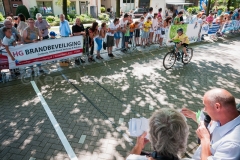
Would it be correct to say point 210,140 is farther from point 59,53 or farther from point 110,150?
point 59,53

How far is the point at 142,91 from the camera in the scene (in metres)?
6.12

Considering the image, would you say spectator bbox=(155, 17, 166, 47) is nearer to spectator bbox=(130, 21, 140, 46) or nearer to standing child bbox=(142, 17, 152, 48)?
standing child bbox=(142, 17, 152, 48)

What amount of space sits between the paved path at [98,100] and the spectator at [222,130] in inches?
74.3

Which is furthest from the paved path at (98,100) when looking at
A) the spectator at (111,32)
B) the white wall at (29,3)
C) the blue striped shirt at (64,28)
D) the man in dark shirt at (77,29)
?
the white wall at (29,3)

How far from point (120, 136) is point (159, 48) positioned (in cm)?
820

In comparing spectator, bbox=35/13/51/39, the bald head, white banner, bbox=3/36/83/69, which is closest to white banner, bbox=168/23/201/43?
white banner, bbox=3/36/83/69

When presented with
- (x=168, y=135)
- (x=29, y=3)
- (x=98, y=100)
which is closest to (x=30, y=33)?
(x=98, y=100)

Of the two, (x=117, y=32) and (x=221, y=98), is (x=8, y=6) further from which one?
(x=221, y=98)

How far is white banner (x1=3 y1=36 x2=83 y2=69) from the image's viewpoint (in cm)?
651

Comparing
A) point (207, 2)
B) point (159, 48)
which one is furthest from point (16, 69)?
point (207, 2)

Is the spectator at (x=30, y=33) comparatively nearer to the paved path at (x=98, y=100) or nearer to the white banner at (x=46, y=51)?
the white banner at (x=46, y=51)

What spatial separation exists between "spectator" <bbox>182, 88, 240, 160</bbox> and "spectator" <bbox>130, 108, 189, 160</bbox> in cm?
46

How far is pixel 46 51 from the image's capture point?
23.2ft

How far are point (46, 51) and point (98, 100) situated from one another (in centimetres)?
326
